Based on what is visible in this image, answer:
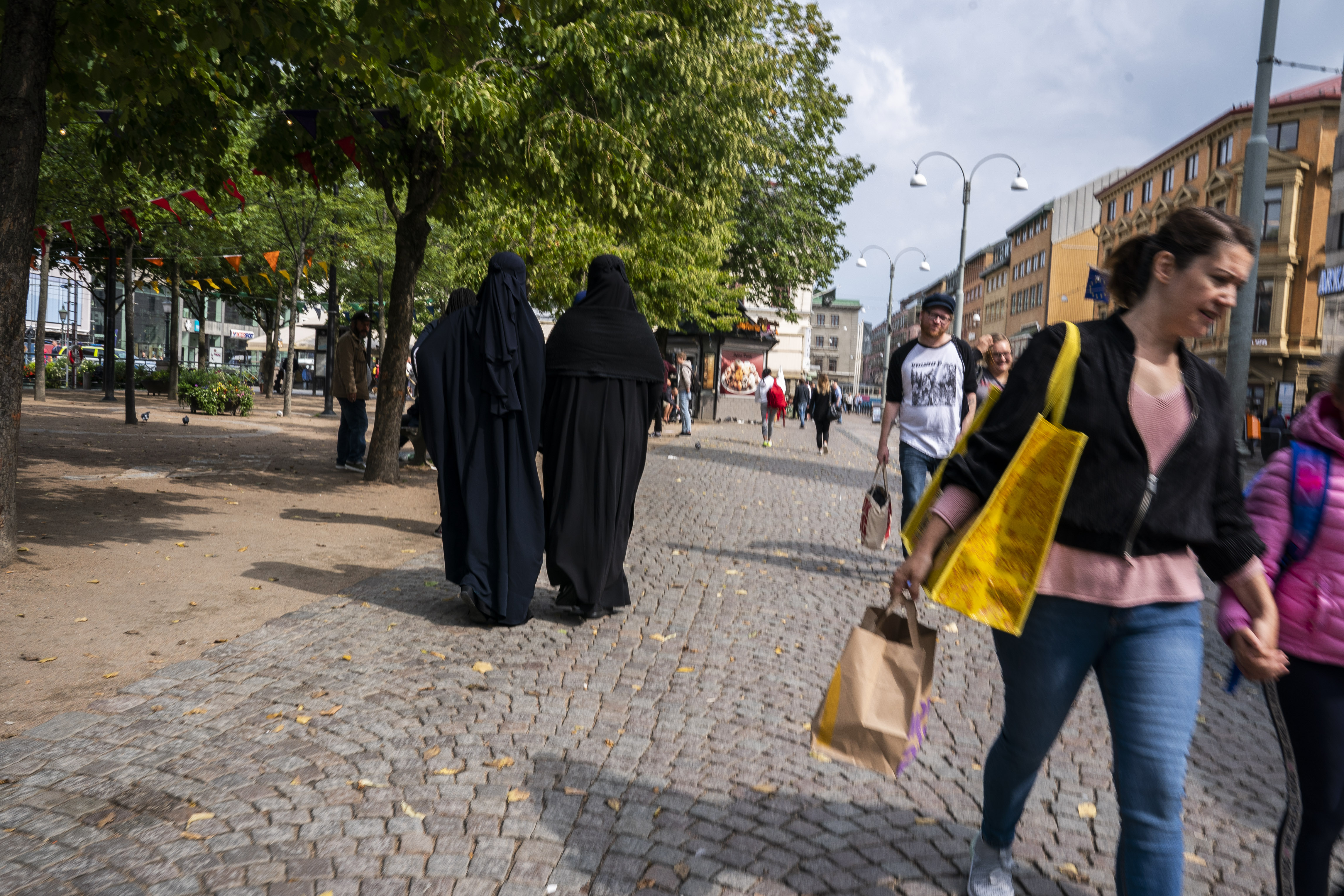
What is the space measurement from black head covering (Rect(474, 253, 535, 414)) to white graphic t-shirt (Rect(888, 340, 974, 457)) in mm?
2774

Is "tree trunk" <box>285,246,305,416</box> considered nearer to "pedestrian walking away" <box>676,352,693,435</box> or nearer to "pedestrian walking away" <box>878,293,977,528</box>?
"pedestrian walking away" <box>676,352,693,435</box>

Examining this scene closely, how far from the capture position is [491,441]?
19.1 feet

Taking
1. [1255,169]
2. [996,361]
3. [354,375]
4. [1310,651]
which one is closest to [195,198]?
[354,375]

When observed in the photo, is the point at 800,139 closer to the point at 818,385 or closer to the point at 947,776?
the point at 818,385

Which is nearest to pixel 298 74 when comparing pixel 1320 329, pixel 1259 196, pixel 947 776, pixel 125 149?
pixel 125 149

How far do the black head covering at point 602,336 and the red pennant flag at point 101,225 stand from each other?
671 inches

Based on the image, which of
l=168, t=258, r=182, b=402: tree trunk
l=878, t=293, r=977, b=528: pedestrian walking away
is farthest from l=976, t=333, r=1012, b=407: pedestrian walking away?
l=168, t=258, r=182, b=402: tree trunk

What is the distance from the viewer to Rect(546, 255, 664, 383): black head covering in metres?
5.98

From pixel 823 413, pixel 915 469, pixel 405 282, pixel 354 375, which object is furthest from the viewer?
pixel 823 413

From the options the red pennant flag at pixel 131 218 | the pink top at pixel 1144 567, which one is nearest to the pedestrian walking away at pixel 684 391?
the red pennant flag at pixel 131 218

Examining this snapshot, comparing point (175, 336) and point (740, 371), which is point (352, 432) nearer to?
point (175, 336)

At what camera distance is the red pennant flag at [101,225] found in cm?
2008

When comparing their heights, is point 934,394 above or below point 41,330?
below

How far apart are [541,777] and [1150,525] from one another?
223 cm
